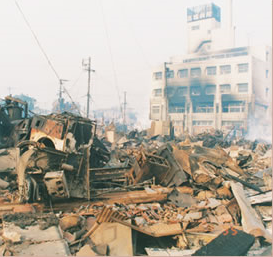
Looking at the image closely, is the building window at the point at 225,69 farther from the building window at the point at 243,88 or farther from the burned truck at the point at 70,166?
the burned truck at the point at 70,166

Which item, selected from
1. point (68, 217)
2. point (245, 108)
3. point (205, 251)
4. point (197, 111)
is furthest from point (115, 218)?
point (197, 111)

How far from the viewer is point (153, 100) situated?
63.6m

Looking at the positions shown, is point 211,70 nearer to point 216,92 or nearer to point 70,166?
point 216,92

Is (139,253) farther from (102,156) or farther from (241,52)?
(241,52)

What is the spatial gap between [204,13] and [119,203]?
88099 mm

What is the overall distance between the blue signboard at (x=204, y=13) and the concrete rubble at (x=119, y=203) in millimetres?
82430

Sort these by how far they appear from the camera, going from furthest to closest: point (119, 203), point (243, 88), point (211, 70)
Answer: point (211, 70)
point (243, 88)
point (119, 203)

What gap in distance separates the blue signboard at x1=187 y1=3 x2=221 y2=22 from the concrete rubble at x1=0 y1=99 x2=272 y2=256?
270 ft

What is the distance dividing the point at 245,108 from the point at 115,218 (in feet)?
174

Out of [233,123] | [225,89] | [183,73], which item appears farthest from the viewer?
[183,73]

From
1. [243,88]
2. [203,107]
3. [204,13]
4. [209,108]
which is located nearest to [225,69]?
[243,88]

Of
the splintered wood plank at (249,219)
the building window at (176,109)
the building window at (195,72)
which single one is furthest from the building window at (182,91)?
the splintered wood plank at (249,219)

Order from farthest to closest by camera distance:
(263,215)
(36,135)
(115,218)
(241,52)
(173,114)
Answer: (241,52), (173,114), (36,135), (263,215), (115,218)

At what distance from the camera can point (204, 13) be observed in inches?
3383
